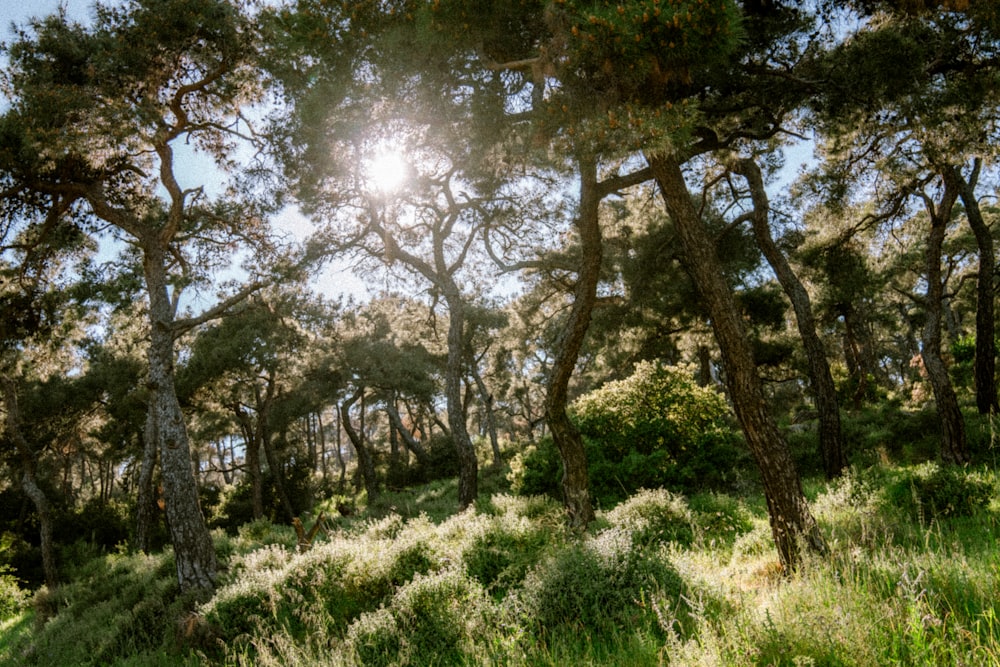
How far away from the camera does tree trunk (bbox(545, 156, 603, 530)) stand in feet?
22.8

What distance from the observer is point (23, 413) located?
59.4 ft

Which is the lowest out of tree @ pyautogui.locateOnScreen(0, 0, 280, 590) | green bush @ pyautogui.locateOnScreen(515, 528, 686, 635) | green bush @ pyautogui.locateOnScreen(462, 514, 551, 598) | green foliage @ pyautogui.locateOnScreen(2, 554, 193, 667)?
green foliage @ pyautogui.locateOnScreen(2, 554, 193, 667)

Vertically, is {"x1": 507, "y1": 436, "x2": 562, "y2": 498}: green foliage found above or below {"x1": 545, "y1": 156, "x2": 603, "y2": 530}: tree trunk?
below

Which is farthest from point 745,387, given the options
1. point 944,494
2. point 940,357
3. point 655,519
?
point 940,357

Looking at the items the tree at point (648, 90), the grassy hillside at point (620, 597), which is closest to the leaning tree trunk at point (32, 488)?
the grassy hillside at point (620, 597)

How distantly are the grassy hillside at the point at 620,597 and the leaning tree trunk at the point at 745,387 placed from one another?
335mm

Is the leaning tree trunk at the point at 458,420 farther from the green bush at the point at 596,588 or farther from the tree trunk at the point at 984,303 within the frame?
the tree trunk at the point at 984,303

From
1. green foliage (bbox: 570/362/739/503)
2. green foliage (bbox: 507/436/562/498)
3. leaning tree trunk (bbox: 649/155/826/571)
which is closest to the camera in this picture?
leaning tree trunk (bbox: 649/155/826/571)

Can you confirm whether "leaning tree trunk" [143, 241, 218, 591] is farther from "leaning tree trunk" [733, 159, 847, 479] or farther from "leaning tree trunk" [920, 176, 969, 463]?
"leaning tree trunk" [920, 176, 969, 463]

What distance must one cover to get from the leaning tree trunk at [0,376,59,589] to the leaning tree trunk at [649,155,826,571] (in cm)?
1706

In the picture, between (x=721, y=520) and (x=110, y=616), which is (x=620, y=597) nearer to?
(x=721, y=520)

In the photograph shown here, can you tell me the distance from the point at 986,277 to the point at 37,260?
21034 millimetres

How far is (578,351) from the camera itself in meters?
7.54

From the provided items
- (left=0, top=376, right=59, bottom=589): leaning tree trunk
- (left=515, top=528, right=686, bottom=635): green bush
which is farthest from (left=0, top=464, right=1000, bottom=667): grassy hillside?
(left=0, top=376, right=59, bottom=589): leaning tree trunk
